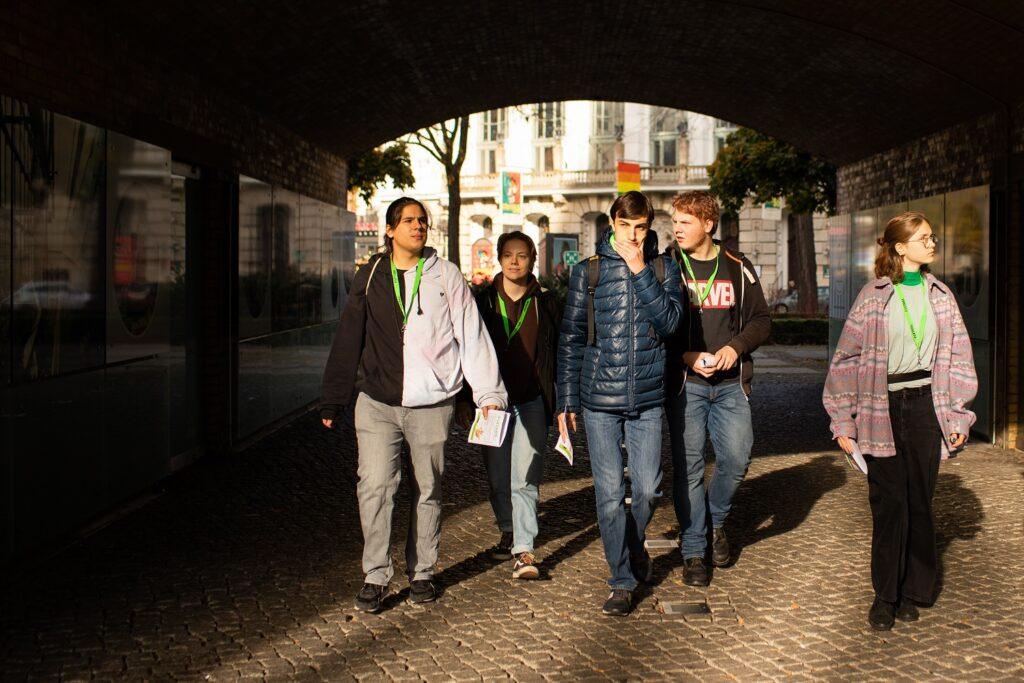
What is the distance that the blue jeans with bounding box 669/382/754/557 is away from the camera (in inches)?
240

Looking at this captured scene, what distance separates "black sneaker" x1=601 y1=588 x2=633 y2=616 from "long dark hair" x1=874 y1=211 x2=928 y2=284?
1.77 m

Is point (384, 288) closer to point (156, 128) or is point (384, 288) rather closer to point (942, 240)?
point (156, 128)

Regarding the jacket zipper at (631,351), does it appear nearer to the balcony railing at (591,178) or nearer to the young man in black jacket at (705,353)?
the young man in black jacket at (705,353)

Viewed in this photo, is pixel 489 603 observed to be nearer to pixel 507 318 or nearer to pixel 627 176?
pixel 507 318

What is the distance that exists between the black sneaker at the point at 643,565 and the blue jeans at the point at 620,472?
0.20 meters

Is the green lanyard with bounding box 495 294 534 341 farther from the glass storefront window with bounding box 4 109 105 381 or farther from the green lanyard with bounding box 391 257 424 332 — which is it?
the glass storefront window with bounding box 4 109 105 381

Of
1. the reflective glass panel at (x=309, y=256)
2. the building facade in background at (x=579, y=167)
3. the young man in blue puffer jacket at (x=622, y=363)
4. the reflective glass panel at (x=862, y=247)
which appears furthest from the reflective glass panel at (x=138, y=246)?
the building facade in background at (x=579, y=167)

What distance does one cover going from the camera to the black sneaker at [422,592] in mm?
5633

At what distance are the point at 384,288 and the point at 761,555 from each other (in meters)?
2.51

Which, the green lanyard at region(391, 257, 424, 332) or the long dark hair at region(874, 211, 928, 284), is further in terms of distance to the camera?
the green lanyard at region(391, 257, 424, 332)

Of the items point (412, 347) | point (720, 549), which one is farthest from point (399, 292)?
point (720, 549)

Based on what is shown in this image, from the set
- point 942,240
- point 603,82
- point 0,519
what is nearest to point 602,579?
point 0,519

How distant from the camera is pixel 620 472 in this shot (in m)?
5.64

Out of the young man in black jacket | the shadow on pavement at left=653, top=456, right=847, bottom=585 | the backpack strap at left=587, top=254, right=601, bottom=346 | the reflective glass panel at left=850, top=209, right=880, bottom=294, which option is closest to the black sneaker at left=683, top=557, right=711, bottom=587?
the young man in black jacket
